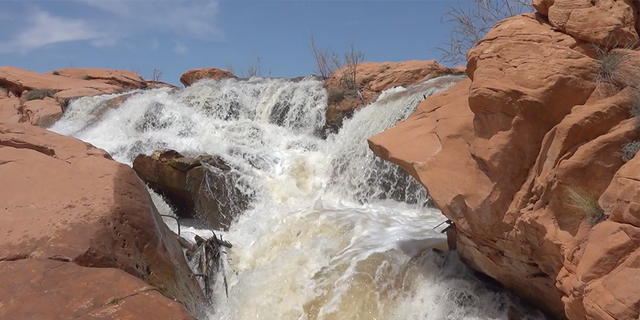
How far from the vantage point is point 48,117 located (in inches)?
641

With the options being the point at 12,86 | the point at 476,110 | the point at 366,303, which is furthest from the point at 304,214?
the point at 12,86

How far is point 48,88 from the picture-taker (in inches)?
739

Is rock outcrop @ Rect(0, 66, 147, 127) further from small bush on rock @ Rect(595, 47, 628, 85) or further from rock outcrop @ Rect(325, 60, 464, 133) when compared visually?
small bush on rock @ Rect(595, 47, 628, 85)

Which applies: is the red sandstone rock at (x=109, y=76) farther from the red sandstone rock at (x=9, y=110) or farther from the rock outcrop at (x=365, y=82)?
the rock outcrop at (x=365, y=82)

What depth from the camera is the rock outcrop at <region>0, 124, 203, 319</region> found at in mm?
3457

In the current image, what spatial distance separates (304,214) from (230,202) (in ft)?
6.19

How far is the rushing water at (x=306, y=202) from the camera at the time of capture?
5711 millimetres

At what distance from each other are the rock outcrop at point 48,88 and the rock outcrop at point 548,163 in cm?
1417

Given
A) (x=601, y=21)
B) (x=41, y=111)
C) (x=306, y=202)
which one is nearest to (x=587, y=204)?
(x=601, y=21)

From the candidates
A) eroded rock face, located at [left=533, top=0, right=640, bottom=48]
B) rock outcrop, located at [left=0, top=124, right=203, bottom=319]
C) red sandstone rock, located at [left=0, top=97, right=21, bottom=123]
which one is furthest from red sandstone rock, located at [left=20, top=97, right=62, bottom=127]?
eroded rock face, located at [left=533, top=0, right=640, bottom=48]

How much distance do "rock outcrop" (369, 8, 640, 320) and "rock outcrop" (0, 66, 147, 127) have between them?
46.5 feet

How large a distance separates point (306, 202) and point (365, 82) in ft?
18.5

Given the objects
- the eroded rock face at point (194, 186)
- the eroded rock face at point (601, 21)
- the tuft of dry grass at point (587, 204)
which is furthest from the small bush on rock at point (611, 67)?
the eroded rock face at point (194, 186)

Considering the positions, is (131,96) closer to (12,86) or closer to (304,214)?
(12,86)
